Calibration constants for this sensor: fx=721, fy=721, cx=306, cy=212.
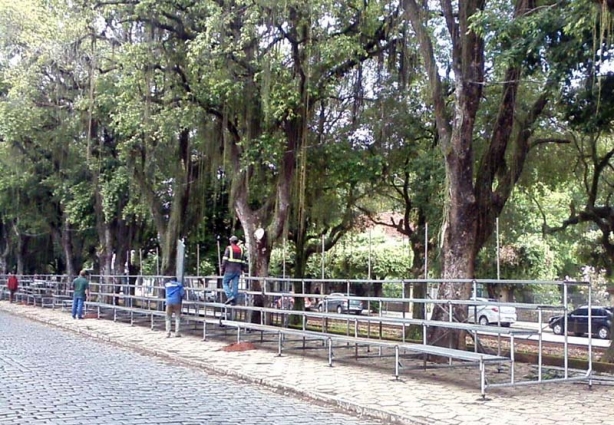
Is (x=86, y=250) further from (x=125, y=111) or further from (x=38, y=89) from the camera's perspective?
(x=125, y=111)

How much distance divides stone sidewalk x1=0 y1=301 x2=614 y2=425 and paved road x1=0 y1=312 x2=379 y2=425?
37cm

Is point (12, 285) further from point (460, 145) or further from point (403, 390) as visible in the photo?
point (403, 390)

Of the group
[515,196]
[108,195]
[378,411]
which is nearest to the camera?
[378,411]

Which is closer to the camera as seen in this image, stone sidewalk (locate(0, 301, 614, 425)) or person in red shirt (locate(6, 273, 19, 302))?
stone sidewalk (locate(0, 301, 614, 425))

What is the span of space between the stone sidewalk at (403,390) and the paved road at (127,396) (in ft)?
1.23

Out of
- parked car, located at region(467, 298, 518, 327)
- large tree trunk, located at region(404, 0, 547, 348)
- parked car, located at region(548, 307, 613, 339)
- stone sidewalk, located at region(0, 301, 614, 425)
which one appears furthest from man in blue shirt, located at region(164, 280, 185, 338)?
parked car, located at region(548, 307, 613, 339)

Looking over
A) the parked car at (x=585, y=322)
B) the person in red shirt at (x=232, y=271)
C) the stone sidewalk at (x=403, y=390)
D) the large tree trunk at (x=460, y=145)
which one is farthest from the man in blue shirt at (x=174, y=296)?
the parked car at (x=585, y=322)

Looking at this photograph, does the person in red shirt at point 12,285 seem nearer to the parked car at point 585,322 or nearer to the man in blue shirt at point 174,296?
the man in blue shirt at point 174,296

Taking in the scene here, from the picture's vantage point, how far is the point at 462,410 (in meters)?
8.66

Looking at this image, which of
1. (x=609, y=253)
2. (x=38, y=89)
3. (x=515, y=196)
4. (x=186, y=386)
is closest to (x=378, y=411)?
(x=186, y=386)

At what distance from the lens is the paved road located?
806cm

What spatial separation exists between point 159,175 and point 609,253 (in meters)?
15.0

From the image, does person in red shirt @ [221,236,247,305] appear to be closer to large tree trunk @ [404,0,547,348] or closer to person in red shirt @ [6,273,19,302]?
large tree trunk @ [404,0,547,348]

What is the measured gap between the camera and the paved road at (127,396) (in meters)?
8.06
